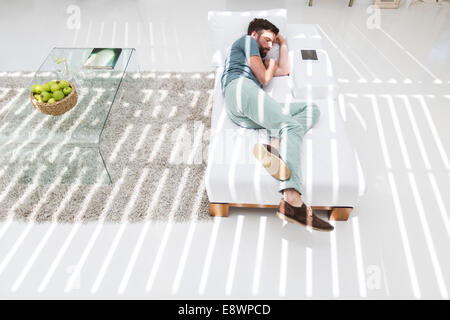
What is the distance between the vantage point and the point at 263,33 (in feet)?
7.36

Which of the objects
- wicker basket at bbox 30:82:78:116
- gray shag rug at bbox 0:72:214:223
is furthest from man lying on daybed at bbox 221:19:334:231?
wicker basket at bbox 30:82:78:116

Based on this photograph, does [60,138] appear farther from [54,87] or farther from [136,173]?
[136,173]

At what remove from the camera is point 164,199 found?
81.5 inches

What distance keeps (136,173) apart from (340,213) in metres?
1.34

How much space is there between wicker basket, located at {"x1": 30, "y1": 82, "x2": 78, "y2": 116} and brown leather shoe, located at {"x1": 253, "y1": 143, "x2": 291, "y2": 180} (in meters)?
1.22

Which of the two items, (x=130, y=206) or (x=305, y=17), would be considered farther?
(x=305, y=17)

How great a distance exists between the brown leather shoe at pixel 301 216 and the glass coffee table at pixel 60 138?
1120 mm

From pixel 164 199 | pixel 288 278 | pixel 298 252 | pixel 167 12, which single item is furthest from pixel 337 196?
pixel 167 12

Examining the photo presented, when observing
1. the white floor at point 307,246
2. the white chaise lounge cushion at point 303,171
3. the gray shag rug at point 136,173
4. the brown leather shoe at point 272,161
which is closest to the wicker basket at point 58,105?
the gray shag rug at point 136,173

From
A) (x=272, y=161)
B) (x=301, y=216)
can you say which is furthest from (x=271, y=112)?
(x=301, y=216)

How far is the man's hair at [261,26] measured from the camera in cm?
227

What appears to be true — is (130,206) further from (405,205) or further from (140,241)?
(405,205)

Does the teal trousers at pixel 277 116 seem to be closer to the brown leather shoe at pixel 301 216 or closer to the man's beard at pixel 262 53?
the brown leather shoe at pixel 301 216

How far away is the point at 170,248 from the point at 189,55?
213 cm
